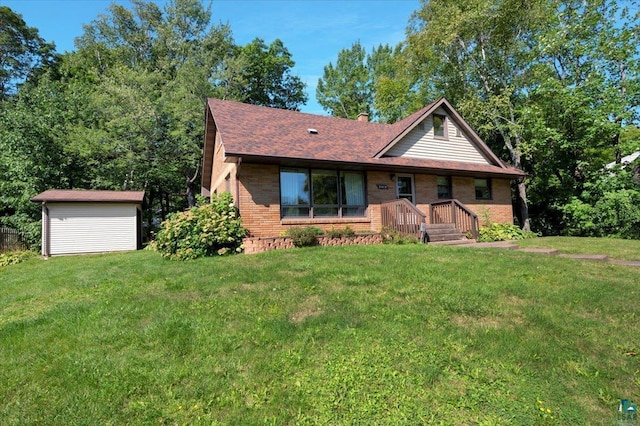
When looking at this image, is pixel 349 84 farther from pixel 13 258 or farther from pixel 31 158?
pixel 13 258

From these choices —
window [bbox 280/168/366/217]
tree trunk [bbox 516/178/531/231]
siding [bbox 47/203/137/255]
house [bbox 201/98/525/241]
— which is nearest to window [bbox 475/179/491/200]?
house [bbox 201/98/525/241]

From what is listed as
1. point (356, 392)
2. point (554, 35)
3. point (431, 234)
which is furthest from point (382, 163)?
point (554, 35)

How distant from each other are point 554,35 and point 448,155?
9234 millimetres

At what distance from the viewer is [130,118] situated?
835 inches

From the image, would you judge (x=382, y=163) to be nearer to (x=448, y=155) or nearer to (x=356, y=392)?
(x=448, y=155)

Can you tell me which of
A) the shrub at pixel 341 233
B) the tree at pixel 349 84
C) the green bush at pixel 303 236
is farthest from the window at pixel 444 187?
the tree at pixel 349 84

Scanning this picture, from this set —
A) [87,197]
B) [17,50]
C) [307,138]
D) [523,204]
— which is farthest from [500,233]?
[17,50]

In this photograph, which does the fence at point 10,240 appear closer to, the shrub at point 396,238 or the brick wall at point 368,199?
the brick wall at point 368,199

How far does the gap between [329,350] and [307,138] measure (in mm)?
10642

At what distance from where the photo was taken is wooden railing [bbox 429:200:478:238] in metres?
12.4

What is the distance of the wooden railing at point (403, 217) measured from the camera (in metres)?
11.4

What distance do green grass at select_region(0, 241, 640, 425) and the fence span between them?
14.5 metres

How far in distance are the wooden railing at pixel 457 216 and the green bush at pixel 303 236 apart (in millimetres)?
5780

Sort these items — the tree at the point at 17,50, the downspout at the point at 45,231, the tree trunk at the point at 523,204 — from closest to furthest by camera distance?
the downspout at the point at 45,231 < the tree trunk at the point at 523,204 < the tree at the point at 17,50
